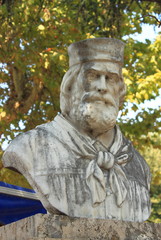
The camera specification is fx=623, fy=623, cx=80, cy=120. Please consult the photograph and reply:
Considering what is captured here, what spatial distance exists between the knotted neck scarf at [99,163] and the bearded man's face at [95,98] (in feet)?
0.35

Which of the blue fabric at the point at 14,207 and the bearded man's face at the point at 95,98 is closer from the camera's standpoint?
the bearded man's face at the point at 95,98

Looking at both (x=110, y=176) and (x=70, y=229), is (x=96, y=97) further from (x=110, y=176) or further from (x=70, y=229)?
(x=70, y=229)

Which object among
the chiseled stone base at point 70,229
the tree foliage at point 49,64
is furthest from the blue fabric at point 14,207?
the chiseled stone base at point 70,229

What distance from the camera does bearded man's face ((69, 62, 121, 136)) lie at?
4902mm

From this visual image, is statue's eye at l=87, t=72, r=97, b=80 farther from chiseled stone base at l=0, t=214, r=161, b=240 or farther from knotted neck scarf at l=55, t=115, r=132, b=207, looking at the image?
chiseled stone base at l=0, t=214, r=161, b=240

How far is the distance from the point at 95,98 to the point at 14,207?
14.8 ft

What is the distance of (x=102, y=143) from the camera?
16.4 feet

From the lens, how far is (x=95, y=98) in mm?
4926

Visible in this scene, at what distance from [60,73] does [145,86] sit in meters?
1.60

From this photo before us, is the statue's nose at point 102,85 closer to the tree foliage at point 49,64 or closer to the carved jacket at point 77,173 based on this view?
the carved jacket at point 77,173

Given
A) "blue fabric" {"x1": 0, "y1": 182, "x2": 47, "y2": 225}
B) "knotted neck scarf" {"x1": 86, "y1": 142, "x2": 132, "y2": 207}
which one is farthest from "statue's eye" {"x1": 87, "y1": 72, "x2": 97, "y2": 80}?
"blue fabric" {"x1": 0, "y1": 182, "x2": 47, "y2": 225}

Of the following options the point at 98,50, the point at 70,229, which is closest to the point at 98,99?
the point at 98,50

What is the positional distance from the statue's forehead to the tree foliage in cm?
504

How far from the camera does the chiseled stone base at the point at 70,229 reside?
4215 millimetres
